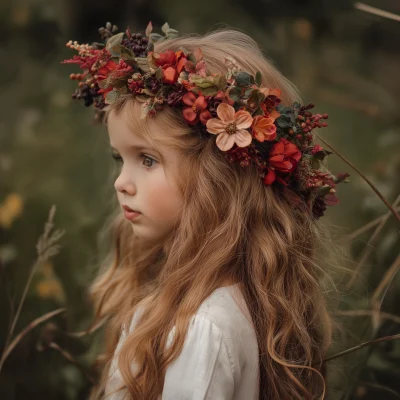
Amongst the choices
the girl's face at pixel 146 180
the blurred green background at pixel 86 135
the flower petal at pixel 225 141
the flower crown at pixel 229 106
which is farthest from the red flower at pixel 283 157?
the blurred green background at pixel 86 135

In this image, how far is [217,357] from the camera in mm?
1277

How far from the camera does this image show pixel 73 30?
86.4 inches

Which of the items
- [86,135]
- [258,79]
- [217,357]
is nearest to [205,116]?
[258,79]

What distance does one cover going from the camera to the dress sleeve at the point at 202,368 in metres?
1.26

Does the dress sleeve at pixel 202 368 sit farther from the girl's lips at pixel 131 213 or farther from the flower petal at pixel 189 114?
the flower petal at pixel 189 114

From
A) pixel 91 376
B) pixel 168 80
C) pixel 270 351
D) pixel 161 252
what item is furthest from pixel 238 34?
pixel 91 376

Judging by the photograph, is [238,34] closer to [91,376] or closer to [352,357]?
[352,357]

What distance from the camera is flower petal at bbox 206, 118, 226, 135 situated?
1327mm

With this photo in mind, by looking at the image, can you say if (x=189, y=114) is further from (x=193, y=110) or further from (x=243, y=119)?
(x=243, y=119)

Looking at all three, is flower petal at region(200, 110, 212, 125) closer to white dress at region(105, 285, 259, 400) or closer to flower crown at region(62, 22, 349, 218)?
flower crown at region(62, 22, 349, 218)

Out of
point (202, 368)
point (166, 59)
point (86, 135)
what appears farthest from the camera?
point (86, 135)

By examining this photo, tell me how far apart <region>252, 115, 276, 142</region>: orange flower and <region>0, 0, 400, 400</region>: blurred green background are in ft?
2.29

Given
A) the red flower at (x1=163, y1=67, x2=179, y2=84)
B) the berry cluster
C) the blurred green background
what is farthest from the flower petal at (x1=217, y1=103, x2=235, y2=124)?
the blurred green background

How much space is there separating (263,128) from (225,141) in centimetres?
9
